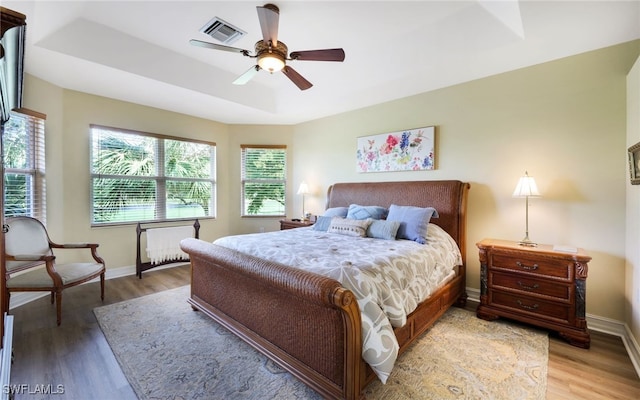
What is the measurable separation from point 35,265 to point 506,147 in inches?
210

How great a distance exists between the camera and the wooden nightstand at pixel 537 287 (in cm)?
224

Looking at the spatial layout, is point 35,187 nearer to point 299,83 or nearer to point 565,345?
point 299,83

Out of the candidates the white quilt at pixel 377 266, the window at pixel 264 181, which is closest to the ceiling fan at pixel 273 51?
the white quilt at pixel 377 266

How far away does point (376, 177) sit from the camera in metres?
4.14

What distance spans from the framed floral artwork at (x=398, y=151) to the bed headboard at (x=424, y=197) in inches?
10.8

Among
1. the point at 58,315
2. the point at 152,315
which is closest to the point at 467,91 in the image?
the point at 152,315

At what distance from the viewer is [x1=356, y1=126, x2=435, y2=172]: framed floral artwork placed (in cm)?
358

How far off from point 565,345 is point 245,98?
4.66 m

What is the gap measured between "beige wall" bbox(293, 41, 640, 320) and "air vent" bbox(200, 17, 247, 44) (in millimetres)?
2360

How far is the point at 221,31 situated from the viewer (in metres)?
2.77

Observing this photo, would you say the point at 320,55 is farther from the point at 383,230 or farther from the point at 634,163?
the point at 634,163

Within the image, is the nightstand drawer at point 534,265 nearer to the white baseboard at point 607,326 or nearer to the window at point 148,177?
the white baseboard at point 607,326

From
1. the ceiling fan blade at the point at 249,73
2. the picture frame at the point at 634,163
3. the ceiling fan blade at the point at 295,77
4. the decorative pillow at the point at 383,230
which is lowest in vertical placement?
the decorative pillow at the point at 383,230

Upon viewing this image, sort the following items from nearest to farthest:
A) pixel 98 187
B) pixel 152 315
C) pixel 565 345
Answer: pixel 565 345, pixel 152 315, pixel 98 187
